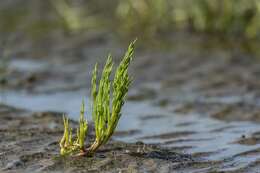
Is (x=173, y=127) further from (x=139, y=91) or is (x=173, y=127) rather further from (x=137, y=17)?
(x=137, y=17)

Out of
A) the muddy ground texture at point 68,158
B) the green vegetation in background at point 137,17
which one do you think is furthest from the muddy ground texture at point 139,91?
the green vegetation in background at point 137,17

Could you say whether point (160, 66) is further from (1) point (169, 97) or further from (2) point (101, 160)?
(2) point (101, 160)

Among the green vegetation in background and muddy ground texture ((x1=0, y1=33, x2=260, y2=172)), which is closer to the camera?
muddy ground texture ((x1=0, y1=33, x2=260, y2=172))

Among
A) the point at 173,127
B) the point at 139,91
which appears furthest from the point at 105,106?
the point at 139,91

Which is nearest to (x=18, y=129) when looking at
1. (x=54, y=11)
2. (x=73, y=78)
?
(x=73, y=78)

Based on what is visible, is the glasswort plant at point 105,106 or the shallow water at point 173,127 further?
the shallow water at point 173,127

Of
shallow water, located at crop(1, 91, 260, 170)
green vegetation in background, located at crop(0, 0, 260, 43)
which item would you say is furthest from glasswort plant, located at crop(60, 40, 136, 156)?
green vegetation in background, located at crop(0, 0, 260, 43)

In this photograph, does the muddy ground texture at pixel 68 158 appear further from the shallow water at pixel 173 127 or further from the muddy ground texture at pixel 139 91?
the shallow water at pixel 173 127

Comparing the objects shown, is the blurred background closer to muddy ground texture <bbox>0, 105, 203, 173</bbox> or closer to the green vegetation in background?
the green vegetation in background
